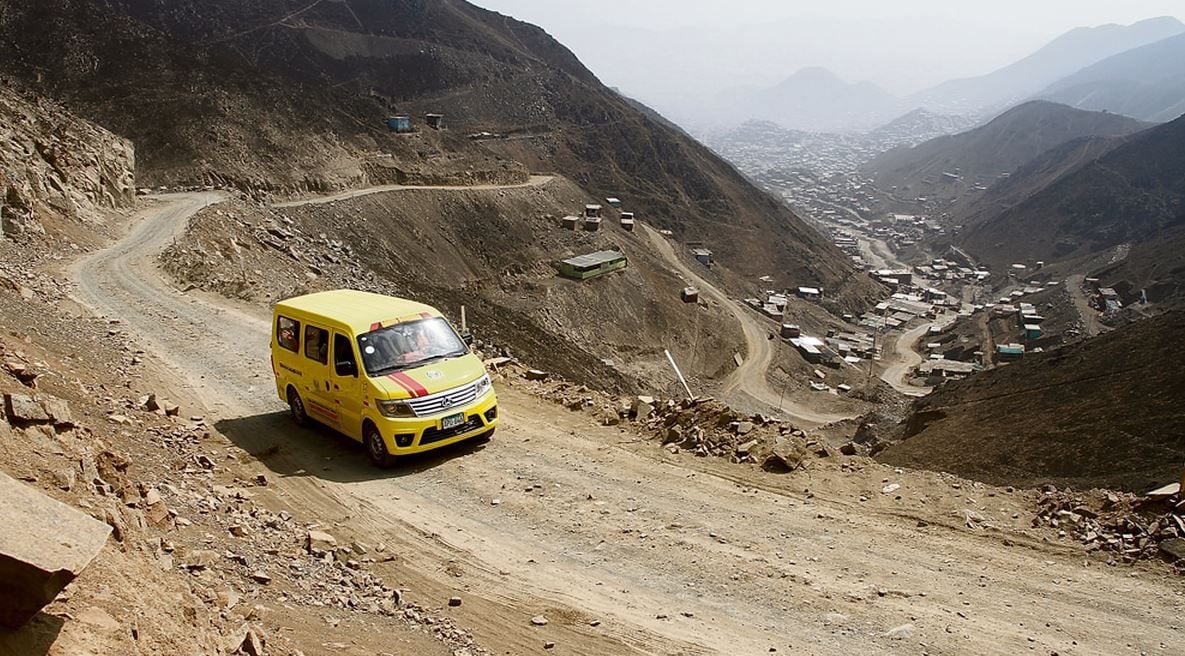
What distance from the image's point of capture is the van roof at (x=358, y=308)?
36.8 ft

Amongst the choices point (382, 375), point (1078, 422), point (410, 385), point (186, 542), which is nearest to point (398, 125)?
point (1078, 422)

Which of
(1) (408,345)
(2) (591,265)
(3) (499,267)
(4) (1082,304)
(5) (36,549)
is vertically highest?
(5) (36,549)

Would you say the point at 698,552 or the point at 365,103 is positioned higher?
the point at 365,103

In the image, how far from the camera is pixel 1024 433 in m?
23.9

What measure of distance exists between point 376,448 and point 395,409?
675 mm

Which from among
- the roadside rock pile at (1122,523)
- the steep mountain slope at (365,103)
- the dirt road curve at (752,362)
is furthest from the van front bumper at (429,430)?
the steep mountain slope at (365,103)

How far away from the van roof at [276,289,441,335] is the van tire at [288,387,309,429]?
1316 millimetres

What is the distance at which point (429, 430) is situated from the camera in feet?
34.7

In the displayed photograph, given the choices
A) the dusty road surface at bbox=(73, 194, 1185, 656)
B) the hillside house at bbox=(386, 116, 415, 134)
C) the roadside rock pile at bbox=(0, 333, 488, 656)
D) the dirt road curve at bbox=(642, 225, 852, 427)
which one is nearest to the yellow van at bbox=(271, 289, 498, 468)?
the dusty road surface at bbox=(73, 194, 1185, 656)

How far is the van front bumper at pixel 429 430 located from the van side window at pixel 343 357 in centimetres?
95

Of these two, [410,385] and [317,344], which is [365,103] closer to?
[317,344]

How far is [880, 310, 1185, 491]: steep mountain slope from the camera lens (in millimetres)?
19609

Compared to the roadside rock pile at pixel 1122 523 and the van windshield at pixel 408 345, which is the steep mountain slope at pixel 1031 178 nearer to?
the roadside rock pile at pixel 1122 523

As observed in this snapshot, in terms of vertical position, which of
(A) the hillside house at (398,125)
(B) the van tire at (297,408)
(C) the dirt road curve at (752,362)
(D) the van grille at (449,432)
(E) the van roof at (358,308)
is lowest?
(C) the dirt road curve at (752,362)
